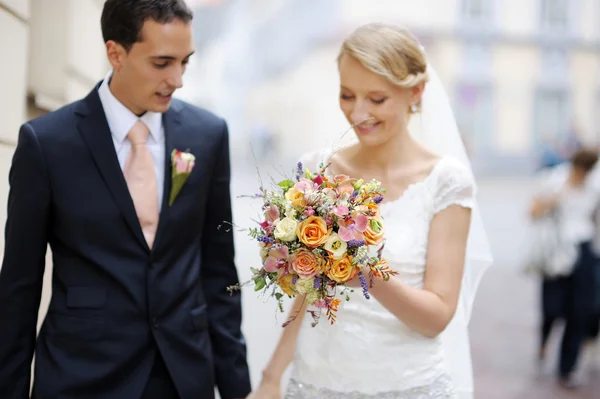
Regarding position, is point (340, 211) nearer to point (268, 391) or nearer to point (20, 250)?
point (268, 391)

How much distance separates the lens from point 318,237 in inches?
97.7

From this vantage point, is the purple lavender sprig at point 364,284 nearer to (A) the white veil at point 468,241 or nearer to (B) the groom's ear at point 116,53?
(A) the white veil at point 468,241

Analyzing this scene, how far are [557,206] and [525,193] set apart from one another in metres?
17.8

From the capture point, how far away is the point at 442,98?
3.49 m

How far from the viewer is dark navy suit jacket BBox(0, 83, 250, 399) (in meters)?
2.69

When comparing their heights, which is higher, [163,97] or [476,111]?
[163,97]

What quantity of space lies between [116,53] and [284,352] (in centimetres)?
120

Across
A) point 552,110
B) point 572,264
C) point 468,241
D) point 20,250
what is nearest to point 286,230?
point 20,250

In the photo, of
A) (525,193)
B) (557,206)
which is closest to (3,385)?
(557,206)

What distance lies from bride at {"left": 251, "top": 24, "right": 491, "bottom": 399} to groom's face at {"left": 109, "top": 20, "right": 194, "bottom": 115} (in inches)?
22.2

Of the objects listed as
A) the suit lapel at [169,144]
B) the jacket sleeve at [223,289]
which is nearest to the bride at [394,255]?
the jacket sleeve at [223,289]

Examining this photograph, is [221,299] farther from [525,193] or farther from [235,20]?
[235,20]

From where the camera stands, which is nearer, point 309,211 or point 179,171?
point 309,211

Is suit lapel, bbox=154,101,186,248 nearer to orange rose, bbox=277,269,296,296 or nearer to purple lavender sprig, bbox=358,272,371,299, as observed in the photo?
orange rose, bbox=277,269,296,296
